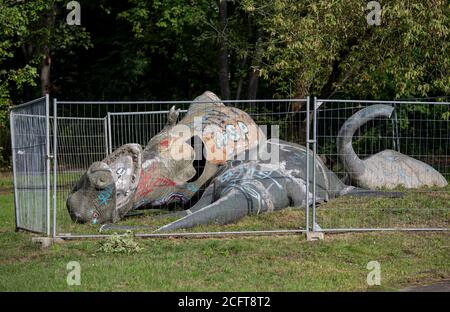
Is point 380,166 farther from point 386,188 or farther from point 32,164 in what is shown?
point 32,164

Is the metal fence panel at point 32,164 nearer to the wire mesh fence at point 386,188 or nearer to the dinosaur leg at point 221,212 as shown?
the dinosaur leg at point 221,212

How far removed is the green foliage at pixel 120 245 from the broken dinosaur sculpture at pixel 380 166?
19.6ft

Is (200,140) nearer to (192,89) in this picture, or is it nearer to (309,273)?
(309,273)

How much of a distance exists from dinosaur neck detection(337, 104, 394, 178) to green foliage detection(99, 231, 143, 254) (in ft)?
19.6

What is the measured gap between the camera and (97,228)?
1185cm

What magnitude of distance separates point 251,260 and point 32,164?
3.96m

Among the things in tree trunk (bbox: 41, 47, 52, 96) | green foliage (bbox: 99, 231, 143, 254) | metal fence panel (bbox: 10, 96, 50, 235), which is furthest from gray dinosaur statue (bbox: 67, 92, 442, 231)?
tree trunk (bbox: 41, 47, 52, 96)

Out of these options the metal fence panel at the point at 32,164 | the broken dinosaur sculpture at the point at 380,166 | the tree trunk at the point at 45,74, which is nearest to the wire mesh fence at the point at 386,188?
the broken dinosaur sculpture at the point at 380,166

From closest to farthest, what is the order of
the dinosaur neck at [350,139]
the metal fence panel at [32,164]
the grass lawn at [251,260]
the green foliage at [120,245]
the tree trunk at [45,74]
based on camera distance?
the grass lawn at [251,260], the green foliage at [120,245], the metal fence panel at [32,164], the dinosaur neck at [350,139], the tree trunk at [45,74]

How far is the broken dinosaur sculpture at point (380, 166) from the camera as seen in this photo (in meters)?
15.2

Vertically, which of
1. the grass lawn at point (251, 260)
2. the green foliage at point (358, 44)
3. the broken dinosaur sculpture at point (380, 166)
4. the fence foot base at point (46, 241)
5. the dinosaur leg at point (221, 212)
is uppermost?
the green foliage at point (358, 44)

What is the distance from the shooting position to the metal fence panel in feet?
36.6

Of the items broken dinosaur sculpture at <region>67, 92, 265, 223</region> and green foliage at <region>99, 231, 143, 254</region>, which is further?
broken dinosaur sculpture at <region>67, 92, 265, 223</region>

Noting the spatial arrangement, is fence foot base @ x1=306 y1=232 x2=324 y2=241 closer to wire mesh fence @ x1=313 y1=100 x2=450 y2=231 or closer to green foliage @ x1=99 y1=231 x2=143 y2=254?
wire mesh fence @ x1=313 y1=100 x2=450 y2=231
